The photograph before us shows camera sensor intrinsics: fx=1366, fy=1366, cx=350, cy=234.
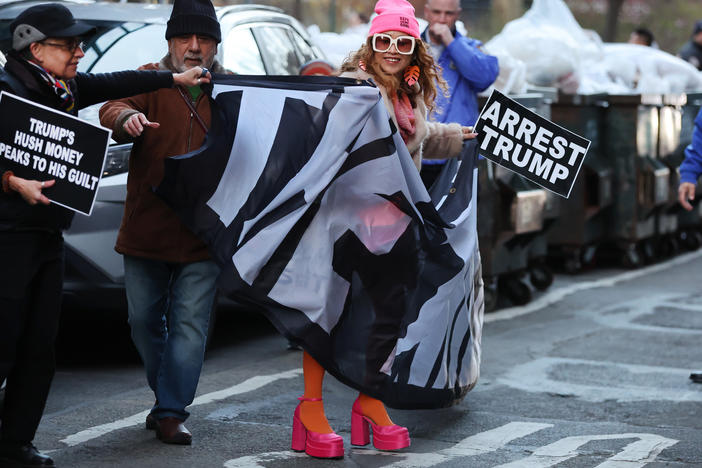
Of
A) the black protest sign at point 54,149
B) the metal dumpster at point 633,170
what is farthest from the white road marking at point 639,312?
the black protest sign at point 54,149

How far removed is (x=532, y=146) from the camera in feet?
20.4

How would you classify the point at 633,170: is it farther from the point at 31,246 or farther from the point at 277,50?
the point at 31,246

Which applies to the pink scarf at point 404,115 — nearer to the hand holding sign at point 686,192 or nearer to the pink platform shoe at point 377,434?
the pink platform shoe at point 377,434

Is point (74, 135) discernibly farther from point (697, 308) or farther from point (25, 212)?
point (697, 308)

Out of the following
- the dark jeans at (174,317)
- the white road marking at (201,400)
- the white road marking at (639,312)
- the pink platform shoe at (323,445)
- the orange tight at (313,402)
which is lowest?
the white road marking at (639,312)

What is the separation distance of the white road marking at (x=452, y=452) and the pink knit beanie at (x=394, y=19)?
1701 mm

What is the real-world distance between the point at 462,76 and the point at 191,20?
262 cm

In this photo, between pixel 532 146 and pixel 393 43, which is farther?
pixel 532 146

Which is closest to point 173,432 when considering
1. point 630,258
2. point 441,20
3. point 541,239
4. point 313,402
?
point 313,402

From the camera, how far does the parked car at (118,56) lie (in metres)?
6.83

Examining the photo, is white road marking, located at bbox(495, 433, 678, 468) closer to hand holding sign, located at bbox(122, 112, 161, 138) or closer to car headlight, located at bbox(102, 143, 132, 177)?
hand holding sign, located at bbox(122, 112, 161, 138)

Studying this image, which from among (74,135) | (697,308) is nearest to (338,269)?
(74,135)

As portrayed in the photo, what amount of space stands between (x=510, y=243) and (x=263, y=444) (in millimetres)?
4644

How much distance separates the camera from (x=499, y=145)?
6.22m
